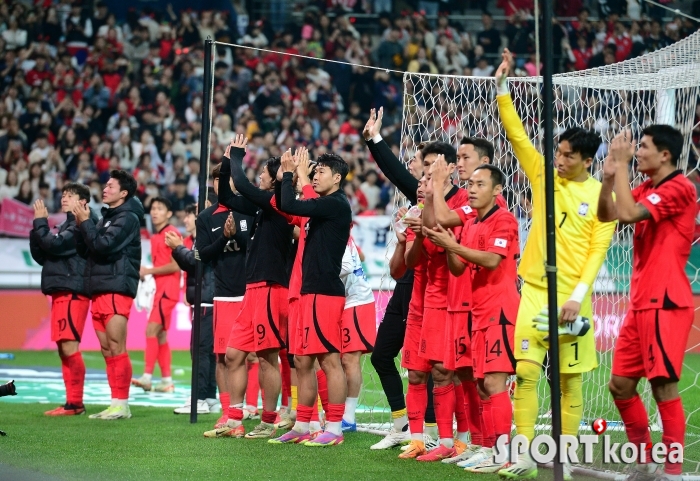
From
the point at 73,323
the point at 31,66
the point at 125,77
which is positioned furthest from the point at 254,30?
the point at 73,323

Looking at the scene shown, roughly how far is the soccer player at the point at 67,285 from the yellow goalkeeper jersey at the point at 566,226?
5452 millimetres

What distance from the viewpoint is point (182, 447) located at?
795 cm

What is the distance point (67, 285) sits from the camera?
1034 centimetres

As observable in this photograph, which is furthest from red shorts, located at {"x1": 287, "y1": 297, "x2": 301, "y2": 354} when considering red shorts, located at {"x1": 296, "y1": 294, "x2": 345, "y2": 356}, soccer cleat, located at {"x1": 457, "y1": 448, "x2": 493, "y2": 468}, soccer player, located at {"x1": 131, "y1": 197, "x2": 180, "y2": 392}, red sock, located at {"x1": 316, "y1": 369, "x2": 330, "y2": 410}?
soccer player, located at {"x1": 131, "y1": 197, "x2": 180, "y2": 392}

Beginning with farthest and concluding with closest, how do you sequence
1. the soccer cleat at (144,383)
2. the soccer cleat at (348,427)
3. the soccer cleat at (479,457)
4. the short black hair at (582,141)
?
the soccer cleat at (144,383) < the soccer cleat at (348,427) < the soccer cleat at (479,457) < the short black hair at (582,141)

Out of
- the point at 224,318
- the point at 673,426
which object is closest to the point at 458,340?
the point at 673,426

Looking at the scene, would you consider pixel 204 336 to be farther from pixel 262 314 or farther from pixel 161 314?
pixel 262 314

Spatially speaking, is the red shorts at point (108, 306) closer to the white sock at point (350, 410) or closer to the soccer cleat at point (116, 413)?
the soccer cleat at point (116, 413)

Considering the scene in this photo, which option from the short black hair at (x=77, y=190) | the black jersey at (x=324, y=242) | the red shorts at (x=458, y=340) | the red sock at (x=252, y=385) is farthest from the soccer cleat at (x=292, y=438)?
the short black hair at (x=77, y=190)

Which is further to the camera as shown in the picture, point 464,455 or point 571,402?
point 464,455

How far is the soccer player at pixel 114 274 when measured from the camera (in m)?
10.0

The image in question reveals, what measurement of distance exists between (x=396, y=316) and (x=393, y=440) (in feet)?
3.25

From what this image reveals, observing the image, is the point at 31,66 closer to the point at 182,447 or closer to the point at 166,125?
the point at 166,125

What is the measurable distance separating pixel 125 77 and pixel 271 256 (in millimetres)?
14612
